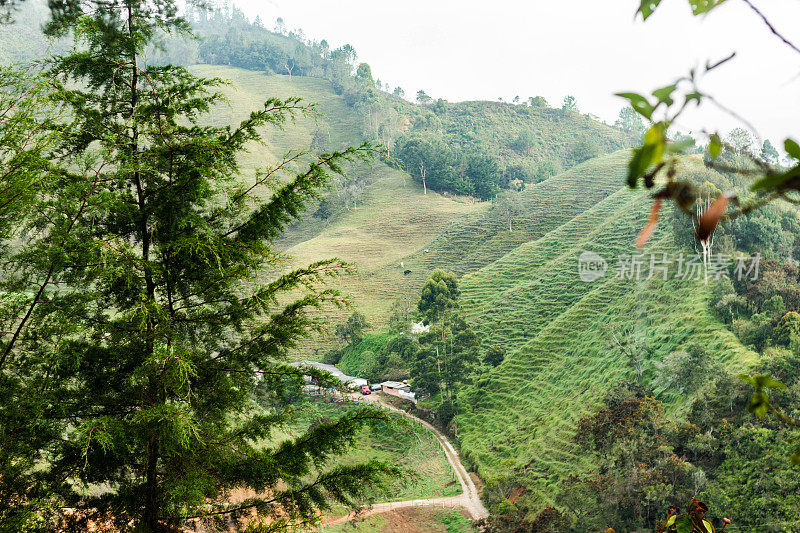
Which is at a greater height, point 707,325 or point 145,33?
Result: point 145,33

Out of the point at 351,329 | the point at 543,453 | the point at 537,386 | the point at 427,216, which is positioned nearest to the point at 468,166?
the point at 427,216

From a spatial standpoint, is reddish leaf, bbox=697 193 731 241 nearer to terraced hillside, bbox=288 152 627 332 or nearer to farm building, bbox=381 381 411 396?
farm building, bbox=381 381 411 396

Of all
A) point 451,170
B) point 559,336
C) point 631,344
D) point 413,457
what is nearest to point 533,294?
point 559,336

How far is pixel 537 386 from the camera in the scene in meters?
16.9

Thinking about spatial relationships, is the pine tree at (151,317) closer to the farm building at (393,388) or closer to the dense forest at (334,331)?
the dense forest at (334,331)

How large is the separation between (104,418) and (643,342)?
14798 millimetres

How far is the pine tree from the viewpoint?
10.1 ft

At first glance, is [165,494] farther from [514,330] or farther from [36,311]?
[514,330]

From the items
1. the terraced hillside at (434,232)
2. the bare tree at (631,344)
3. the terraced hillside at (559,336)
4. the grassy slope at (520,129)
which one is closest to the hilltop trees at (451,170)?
the terraced hillside at (434,232)

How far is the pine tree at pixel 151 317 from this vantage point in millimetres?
3074

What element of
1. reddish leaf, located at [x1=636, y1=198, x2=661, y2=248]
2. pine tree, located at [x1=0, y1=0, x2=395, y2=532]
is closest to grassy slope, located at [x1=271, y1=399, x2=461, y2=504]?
pine tree, located at [x1=0, y1=0, x2=395, y2=532]

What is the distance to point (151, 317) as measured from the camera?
3.35 meters

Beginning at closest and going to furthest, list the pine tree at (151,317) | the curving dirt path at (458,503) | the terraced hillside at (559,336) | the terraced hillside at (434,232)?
1. the pine tree at (151,317)
2. the curving dirt path at (458,503)
3. the terraced hillside at (559,336)
4. the terraced hillside at (434,232)

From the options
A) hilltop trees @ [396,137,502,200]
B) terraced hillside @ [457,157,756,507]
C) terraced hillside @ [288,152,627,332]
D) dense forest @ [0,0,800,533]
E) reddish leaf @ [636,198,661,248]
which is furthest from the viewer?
hilltop trees @ [396,137,502,200]
